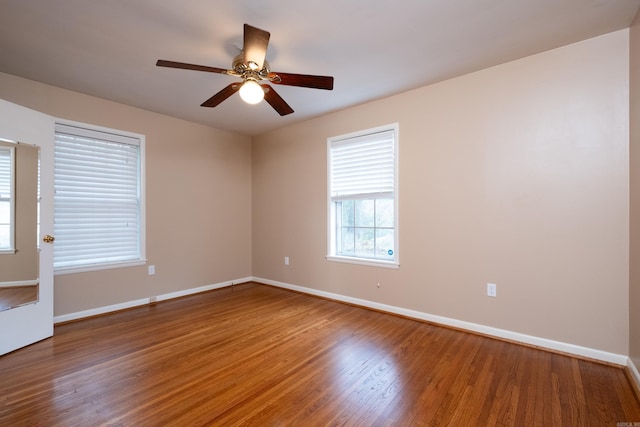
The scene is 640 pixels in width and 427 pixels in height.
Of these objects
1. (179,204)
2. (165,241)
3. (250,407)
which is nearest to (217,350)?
(250,407)

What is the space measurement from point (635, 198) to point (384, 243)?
7.15ft

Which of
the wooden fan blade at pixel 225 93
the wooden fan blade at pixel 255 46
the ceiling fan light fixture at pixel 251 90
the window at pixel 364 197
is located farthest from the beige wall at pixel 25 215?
the window at pixel 364 197

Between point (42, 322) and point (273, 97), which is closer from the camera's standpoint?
point (273, 97)

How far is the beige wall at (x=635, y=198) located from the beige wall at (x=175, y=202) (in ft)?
15.2

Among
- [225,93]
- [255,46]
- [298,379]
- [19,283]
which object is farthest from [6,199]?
[298,379]

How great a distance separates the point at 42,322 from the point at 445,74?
4562 mm

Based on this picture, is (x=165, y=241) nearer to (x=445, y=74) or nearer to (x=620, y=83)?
(x=445, y=74)

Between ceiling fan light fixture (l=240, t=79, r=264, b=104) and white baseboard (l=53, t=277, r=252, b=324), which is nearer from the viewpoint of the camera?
ceiling fan light fixture (l=240, t=79, r=264, b=104)

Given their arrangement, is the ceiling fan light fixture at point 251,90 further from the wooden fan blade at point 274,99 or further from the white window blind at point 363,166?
the white window blind at point 363,166

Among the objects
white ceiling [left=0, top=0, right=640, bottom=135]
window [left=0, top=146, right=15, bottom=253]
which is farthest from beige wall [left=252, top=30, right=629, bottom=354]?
window [left=0, top=146, right=15, bottom=253]

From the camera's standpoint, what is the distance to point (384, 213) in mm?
3621

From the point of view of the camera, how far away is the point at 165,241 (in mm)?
4055

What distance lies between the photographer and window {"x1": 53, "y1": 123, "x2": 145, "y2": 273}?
10.7 ft

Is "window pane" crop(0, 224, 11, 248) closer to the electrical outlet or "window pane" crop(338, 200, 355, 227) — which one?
"window pane" crop(338, 200, 355, 227)
